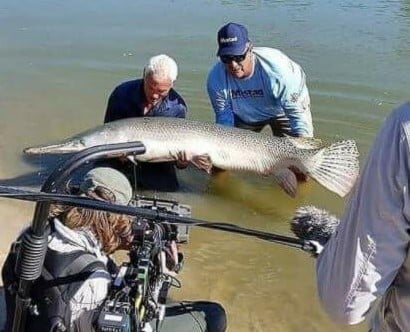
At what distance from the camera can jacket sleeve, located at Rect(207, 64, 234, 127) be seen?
6.70 meters

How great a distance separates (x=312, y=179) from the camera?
6.55 meters

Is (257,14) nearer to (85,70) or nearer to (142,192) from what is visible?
(85,70)

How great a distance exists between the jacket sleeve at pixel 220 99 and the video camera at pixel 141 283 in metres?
3.63

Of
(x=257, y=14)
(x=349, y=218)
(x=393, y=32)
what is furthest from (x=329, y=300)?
(x=257, y=14)

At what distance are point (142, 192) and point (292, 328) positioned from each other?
219 cm

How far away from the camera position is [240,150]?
250 inches

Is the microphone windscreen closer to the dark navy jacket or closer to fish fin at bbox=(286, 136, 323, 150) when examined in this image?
the dark navy jacket

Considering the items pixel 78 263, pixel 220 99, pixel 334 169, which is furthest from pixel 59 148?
pixel 78 263

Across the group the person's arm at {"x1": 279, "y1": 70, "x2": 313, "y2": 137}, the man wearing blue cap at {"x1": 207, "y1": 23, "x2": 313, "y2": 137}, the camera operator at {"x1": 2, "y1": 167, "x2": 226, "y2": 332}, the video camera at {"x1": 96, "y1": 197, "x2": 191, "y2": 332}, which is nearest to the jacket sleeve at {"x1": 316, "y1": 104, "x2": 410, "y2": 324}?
the video camera at {"x1": 96, "y1": 197, "x2": 191, "y2": 332}

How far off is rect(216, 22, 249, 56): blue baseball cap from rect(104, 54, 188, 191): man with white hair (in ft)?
1.43

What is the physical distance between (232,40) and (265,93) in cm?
66

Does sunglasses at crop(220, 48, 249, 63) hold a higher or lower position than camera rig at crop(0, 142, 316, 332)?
lower

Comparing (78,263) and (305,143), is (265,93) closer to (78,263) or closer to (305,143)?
(305,143)

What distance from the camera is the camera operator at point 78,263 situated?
8.78 feet
